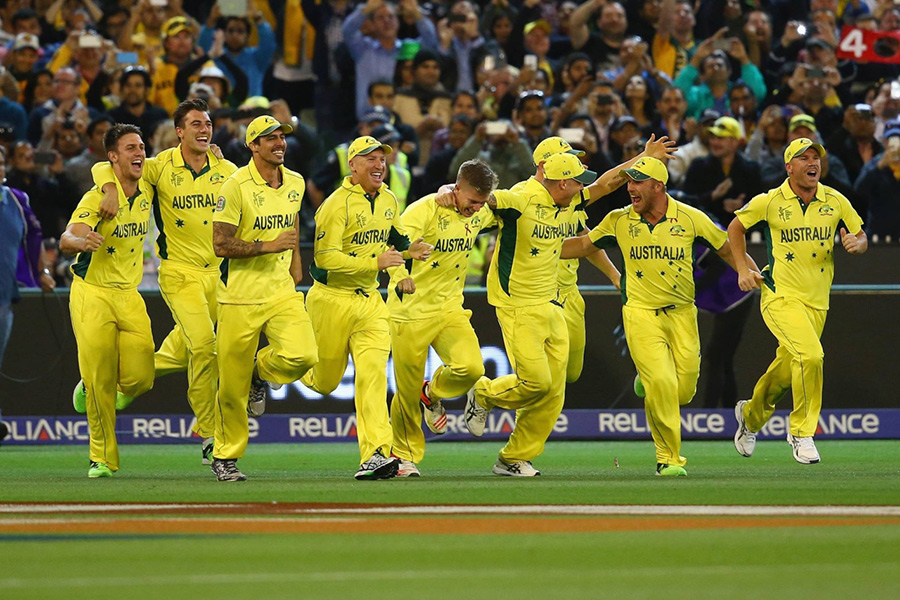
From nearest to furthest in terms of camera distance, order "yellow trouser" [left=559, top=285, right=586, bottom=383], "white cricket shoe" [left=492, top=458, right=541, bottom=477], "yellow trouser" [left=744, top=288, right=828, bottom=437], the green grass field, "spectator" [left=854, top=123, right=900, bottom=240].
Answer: the green grass field → "white cricket shoe" [left=492, top=458, right=541, bottom=477] → "yellow trouser" [left=744, top=288, right=828, bottom=437] → "yellow trouser" [left=559, top=285, right=586, bottom=383] → "spectator" [left=854, top=123, right=900, bottom=240]

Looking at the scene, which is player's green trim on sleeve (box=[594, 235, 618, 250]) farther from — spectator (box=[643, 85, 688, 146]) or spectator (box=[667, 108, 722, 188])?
spectator (box=[643, 85, 688, 146])

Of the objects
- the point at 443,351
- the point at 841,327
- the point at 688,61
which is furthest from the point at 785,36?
the point at 443,351

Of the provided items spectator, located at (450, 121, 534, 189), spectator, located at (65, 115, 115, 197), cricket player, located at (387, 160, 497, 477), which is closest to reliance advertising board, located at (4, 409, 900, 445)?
spectator, located at (450, 121, 534, 189)

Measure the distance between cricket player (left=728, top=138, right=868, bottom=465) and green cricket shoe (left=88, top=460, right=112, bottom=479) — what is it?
503cm

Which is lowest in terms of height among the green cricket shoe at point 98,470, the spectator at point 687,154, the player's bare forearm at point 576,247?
the green cricket shoe at point 98,470

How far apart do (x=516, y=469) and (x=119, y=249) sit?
3.32 meters

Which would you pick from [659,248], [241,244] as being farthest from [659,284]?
[241,244]

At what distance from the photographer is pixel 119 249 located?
38.9 ft

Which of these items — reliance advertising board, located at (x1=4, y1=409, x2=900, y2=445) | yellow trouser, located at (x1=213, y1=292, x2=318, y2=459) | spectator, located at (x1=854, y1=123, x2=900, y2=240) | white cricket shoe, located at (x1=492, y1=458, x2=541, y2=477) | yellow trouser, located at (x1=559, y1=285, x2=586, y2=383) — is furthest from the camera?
spectator, located at (x1=854, y1=123, x2=900, y2=240)

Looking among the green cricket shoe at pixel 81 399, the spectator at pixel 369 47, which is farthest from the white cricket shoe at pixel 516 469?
the spectator at pixel 369 47

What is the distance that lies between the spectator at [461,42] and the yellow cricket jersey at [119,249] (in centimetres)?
886

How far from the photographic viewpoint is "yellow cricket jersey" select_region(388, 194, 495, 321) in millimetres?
11953

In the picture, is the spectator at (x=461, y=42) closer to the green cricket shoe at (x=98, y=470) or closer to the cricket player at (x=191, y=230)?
the cricket player at (x=191, y=230)

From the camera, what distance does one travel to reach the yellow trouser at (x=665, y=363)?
39.4 feet
